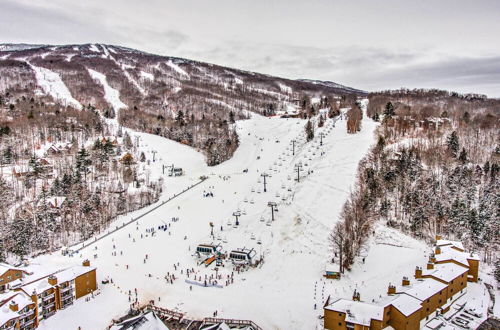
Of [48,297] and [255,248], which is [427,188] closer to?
[255,248]

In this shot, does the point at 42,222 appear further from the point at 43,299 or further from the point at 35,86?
the point at 35,86

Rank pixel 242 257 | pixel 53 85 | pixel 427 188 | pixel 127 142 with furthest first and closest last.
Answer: pixel 53 85
pixel 127 142
pixel 427 188
pixel 242 257

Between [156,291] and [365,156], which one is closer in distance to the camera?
[156,291]

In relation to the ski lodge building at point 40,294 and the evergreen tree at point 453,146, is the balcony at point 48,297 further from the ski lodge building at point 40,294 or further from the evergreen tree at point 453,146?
the evergreen tree at point 453,146

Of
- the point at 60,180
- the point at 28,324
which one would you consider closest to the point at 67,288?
the point at 28,324

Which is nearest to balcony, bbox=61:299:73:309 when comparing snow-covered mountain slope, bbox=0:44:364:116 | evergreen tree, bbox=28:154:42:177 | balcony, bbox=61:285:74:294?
balcony, bbox=61:285:74:294

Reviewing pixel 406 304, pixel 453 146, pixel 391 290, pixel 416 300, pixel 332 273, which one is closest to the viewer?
pixel 406 304

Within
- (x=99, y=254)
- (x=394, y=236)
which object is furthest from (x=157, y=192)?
(x=394, y=236)

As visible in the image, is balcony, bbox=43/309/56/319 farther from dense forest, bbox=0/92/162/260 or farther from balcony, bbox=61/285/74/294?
dense forest, bbox=0/92/162/260
